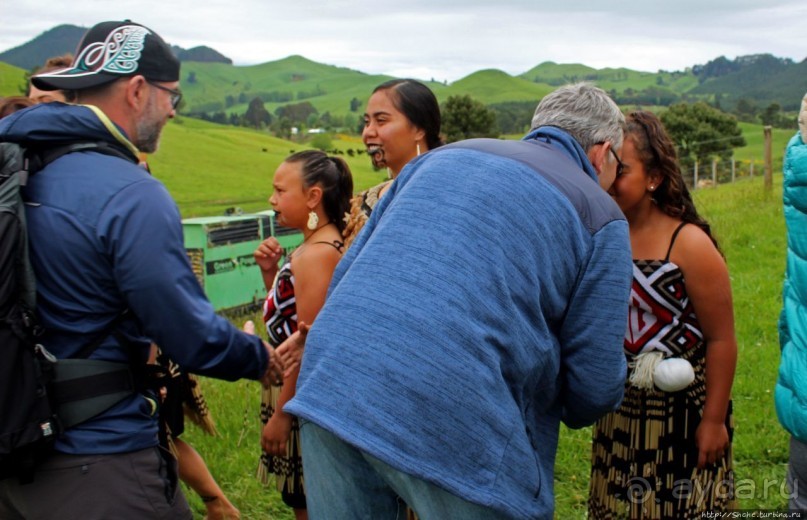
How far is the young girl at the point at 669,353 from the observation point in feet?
10.2

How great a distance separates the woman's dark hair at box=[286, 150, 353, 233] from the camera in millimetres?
3590

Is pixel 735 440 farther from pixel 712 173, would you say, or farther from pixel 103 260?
pixel 712 173

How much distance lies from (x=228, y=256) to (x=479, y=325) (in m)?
11.3

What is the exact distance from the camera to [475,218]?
6.82ft

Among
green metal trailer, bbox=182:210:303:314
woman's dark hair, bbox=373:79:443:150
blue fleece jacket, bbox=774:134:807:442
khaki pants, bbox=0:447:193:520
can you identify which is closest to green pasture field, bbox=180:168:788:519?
blue fleece jacket, bbox=774:134:807:442

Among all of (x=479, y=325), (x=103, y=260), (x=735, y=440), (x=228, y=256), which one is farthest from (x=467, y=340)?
(x=228, y=256)

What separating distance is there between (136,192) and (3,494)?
1.04 m

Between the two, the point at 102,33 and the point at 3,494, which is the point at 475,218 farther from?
the point at 3,494

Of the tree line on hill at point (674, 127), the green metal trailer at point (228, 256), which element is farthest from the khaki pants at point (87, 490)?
the green metal trailer at point (228, 256)

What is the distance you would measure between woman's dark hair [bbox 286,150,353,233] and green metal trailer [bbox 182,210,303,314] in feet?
28.3

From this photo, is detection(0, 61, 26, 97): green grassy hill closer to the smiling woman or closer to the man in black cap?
the smiling woman

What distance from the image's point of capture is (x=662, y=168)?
3.27 metres

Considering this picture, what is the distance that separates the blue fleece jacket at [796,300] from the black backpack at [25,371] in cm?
229

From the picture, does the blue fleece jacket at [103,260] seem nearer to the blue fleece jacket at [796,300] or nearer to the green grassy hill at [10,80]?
the blue fleece jacket at [796,300]
